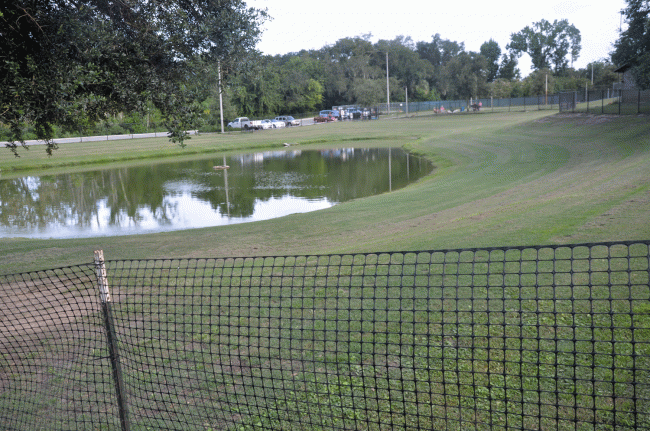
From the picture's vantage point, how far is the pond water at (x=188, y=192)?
64.7 feet

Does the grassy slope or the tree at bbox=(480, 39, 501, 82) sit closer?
the grassy slope

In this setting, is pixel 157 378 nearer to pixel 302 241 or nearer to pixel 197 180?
pixel 302 241

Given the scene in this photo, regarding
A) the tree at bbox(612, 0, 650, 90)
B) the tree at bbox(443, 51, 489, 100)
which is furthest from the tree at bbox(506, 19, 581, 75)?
the tree at bbox(612, 0, 650, 90)

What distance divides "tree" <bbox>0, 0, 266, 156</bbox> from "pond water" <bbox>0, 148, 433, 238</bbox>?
314 inches

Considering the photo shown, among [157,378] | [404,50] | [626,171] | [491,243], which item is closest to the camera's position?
[157,378]

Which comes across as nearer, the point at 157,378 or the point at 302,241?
the point at 157,378

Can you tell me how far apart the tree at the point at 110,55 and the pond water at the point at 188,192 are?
7967mm

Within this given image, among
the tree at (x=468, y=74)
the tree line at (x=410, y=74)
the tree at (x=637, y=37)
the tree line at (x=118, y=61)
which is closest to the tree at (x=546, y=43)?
the tree line at (x=410, y=74)

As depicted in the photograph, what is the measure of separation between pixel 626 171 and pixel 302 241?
10.7 m

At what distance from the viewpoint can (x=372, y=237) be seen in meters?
12.5

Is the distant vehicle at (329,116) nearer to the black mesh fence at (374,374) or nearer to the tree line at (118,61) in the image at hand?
the tree line at (118,61)

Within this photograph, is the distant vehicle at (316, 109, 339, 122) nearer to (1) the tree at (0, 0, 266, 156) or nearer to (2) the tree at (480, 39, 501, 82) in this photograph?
(2) the tree at (480, 39, 501, 82)

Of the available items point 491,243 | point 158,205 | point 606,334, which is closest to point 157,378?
point 606,334

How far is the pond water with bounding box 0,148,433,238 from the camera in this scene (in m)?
19.7
